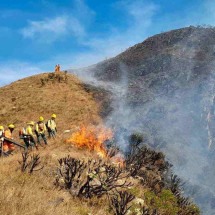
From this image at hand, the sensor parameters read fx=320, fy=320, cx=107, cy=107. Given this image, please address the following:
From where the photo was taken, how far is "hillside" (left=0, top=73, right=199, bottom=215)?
25.7 ft

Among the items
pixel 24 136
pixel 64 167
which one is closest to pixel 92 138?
pixel 24 136

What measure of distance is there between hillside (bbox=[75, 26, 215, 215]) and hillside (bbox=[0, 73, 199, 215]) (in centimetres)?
247

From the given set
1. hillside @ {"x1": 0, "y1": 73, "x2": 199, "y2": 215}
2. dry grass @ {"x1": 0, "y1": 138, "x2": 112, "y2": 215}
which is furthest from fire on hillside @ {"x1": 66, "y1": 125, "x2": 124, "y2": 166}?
dry grass @ {"x1": 0, "y1": 138, "x2": 112, "y2": 215}

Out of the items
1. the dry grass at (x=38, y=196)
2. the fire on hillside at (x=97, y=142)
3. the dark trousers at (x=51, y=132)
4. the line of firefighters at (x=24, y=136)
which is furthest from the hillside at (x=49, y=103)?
the dry grass at (x=38, y=196)

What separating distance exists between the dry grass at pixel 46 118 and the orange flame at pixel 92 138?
82 cm

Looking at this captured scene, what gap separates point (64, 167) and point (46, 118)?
16.4m

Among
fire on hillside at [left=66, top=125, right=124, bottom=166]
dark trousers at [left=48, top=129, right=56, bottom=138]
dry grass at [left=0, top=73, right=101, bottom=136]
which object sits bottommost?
fire on hillside at [left=66, top=125, right=124, bottom=166]

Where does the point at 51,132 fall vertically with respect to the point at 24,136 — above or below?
below

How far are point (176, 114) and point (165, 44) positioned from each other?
21588 mm

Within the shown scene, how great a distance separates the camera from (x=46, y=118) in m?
28.4

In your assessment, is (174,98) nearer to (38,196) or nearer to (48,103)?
(48,103)

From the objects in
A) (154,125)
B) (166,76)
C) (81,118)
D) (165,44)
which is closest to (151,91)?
(166,76)

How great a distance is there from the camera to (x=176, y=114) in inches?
1164

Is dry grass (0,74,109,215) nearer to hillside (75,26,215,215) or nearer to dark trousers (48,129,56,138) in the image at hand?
dark trousers (48,129,56,138)
